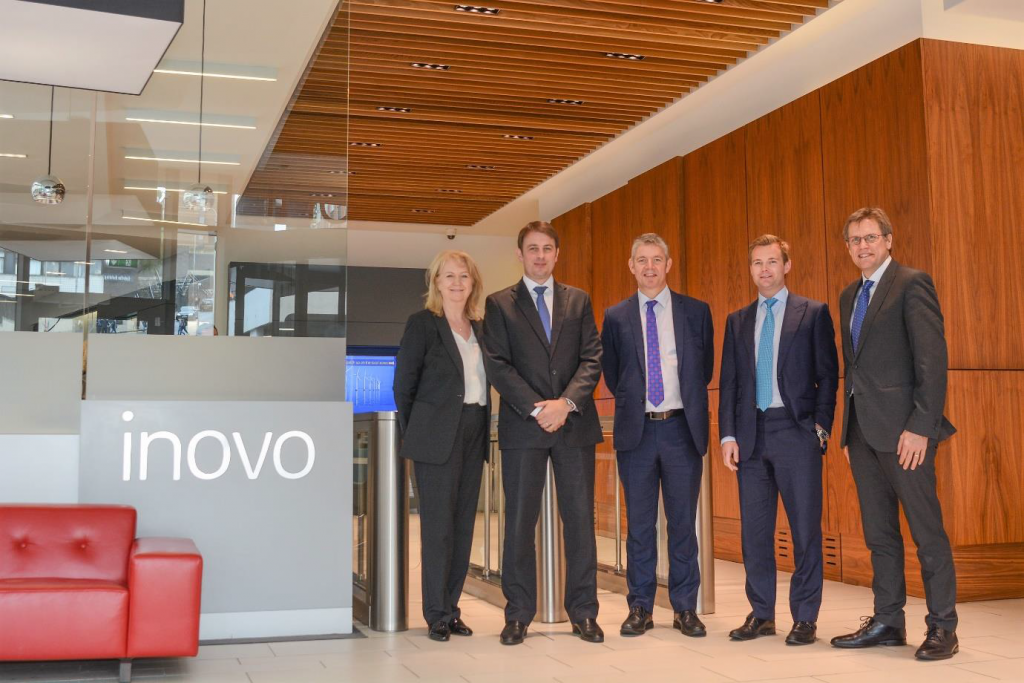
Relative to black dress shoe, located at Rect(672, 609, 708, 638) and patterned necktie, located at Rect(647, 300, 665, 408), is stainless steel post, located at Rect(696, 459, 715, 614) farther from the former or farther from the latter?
patterned necktie, located at Rect(647, 300, 665, 408)

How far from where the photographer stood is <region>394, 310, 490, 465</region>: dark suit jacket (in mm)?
4418

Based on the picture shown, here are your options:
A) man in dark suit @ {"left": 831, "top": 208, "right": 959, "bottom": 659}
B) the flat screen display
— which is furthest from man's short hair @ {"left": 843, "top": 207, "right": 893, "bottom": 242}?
the flat screen display

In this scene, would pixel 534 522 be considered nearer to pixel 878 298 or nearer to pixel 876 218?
pixel 878 298

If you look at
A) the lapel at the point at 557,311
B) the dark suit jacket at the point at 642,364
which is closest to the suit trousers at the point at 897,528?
the dark suit jacket at the point at 642,364

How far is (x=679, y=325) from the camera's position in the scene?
4.56m

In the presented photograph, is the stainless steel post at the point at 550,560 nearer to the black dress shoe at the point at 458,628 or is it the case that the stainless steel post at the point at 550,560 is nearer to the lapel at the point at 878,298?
the black dress shoe at the point at 458,628


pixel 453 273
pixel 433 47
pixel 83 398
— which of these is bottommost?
pixel 83 398

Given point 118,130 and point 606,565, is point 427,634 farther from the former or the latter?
point 118,130

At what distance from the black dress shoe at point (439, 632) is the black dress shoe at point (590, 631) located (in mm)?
592

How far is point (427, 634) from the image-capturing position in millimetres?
4617

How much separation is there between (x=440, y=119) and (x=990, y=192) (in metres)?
4.34

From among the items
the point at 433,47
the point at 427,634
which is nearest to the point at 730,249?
the point at 433,47

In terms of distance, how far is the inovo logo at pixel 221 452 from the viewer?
433 centimetres

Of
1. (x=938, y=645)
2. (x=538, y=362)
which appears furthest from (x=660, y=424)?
(x=938, y=645)
